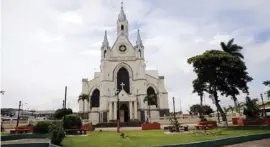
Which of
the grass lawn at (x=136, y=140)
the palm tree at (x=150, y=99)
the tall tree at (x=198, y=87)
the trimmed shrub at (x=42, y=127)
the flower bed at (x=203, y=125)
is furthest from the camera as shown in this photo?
the palm tree at (x=150, y=99)

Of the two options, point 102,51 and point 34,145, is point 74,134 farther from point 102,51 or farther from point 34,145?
point 102,51

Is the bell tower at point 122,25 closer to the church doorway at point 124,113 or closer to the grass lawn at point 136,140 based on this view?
the church doorway at point 124,113

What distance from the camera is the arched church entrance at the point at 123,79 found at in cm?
5671

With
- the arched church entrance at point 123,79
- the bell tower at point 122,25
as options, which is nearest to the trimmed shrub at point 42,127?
the arched church entrance at point 123,79

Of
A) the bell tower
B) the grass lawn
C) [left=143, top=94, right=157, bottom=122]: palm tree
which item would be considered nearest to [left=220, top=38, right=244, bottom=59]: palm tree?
the grass lawn

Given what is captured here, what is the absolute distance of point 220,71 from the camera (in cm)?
3206

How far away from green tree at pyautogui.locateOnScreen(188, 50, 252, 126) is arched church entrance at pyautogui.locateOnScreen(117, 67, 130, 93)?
1005 inches

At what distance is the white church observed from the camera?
53250 millimetres

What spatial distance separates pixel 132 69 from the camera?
189ft

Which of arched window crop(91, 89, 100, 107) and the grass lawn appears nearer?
the grass lawn

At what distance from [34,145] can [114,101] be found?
117 ft

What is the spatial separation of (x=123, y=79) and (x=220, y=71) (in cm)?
2925

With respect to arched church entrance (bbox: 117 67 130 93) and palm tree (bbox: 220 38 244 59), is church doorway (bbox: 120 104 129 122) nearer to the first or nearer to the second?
arched church entrance (bbox: 117 67 130 93)

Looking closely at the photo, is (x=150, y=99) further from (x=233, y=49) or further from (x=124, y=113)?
(x=233, y=49)
